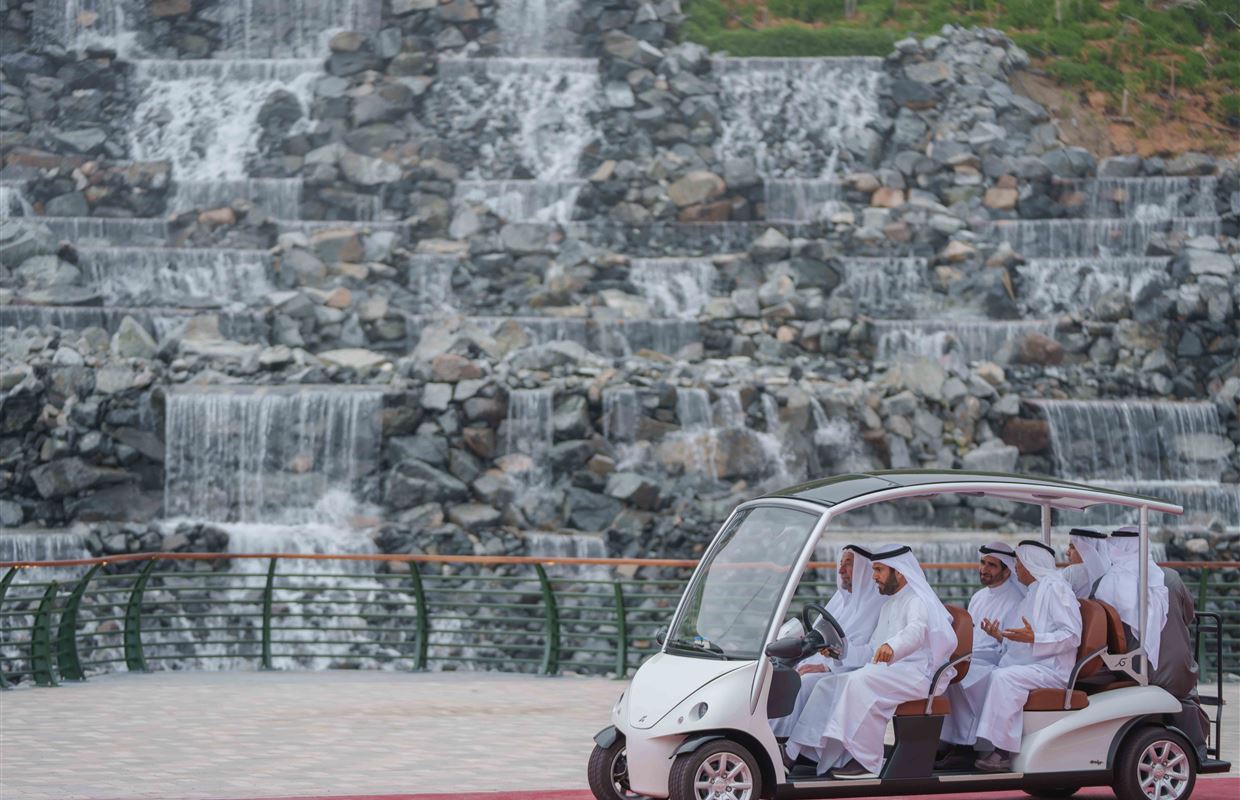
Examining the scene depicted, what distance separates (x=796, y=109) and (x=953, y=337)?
14959 mm

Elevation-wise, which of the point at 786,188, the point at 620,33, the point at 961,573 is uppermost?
the point at 620,33

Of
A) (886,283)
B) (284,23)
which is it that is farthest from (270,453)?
(284,23)

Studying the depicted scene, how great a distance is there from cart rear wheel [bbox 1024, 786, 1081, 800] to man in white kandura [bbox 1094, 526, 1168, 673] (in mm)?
758

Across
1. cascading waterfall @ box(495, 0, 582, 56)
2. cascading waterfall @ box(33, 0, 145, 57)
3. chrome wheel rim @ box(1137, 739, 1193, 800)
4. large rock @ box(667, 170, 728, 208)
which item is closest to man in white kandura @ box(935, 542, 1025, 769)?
chrome wheel rim @ box(1137, 739, 1193, 800)

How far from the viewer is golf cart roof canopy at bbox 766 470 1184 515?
7.42 m

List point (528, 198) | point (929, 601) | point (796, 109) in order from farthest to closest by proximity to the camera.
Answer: point (796, 109)
point (528, 198)
point (929, 601)

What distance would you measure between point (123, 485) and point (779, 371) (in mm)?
13691

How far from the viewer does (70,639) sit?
14.2 meters

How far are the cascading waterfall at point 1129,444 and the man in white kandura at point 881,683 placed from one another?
24663 mm

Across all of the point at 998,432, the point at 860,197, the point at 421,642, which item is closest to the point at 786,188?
the point at 860,197

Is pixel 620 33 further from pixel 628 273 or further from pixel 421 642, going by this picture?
pixel 421 642

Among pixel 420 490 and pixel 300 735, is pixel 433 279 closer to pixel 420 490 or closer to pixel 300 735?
pixel 420 490

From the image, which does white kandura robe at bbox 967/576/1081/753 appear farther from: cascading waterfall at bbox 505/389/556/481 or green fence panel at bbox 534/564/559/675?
cascading waterfall at bbox 505/389/556/481

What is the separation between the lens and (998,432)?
31266mm
